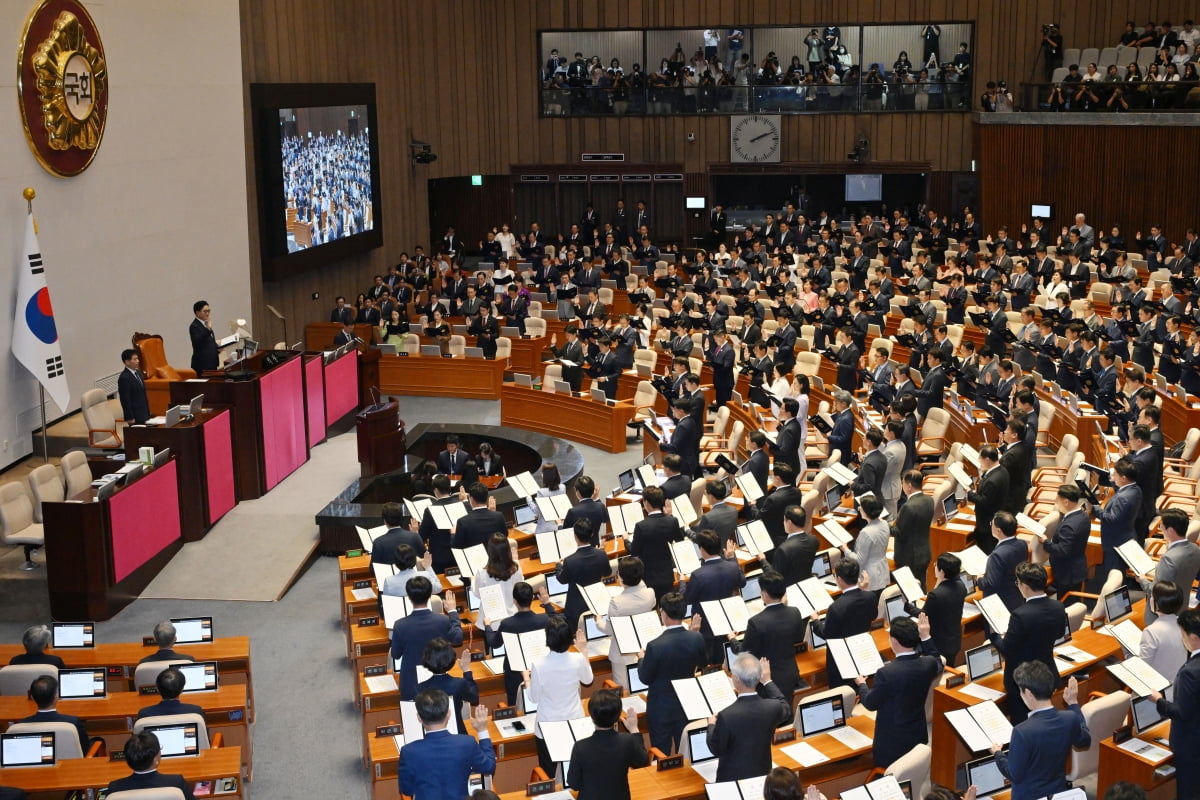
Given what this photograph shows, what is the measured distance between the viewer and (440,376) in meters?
21.7

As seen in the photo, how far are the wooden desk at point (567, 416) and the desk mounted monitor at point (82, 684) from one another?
976 cm

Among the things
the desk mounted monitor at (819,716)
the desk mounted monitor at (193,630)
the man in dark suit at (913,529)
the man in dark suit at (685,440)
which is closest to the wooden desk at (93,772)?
the desk mounted monitor at (193,630)

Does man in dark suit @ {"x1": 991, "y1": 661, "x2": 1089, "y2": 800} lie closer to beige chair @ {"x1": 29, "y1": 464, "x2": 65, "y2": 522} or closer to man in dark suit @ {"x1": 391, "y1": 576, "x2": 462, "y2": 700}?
man in dark suit @ {"x1": 391, "y1": 576, "x2": 462, "y2": 700}

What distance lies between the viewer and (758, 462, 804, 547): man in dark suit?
11219 millimetres

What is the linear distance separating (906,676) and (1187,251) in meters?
18.0

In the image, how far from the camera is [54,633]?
9898 mm

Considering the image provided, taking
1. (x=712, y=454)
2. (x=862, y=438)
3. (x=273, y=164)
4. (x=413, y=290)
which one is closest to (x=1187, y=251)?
(x=862, y=438)

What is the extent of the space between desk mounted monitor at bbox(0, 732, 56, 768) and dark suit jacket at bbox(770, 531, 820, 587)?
5.11 metres

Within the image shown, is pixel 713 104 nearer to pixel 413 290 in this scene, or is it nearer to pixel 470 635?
pixel 413 290

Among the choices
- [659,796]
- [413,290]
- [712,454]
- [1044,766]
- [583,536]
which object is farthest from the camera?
[413,290]

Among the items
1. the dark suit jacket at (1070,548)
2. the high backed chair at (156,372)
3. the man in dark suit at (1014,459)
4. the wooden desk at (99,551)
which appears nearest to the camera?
the dark suit jacket at (1070,548)

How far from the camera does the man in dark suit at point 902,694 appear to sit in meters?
7.57

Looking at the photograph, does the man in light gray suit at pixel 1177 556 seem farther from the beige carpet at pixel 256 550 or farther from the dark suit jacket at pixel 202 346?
the dark suit jacket at pixel 202 346

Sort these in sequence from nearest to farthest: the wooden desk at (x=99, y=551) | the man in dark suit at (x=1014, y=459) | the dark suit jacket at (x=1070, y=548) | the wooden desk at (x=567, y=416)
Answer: the dark suit jacket at (x=1070, y=548) → the man in dark suit at (x=1014, y=459) → the wooden desk at (x=99, y=551) → the wooden desk at (x=567, y=416)
